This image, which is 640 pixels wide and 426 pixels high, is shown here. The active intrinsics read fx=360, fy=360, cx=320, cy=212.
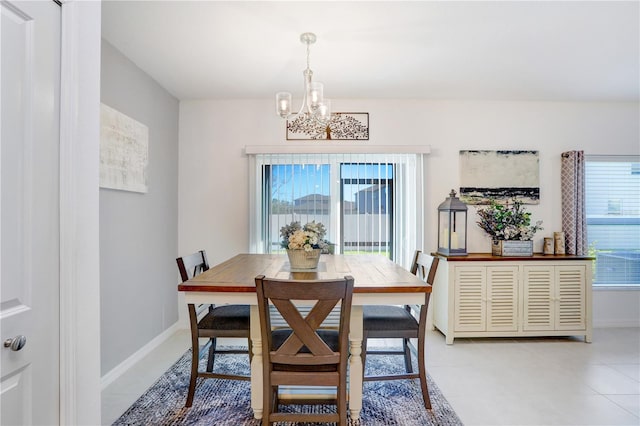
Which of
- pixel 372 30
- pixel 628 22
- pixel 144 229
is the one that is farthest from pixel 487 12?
pixel 144 229

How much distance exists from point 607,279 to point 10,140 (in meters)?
5.25

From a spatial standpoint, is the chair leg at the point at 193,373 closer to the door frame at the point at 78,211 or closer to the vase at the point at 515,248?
the door frame at the point at 78,211

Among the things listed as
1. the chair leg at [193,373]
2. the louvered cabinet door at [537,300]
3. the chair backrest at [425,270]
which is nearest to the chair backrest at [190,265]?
the chair leg at [193,373]

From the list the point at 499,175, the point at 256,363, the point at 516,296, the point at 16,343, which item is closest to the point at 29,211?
the point at 16,343

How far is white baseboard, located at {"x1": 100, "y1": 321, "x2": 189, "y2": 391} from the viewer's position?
8.40 feet

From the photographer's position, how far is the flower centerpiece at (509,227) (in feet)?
12.0

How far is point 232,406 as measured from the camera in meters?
2.29

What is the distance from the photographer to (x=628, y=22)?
2.33 m

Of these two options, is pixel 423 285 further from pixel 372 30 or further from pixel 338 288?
pixel 372 30

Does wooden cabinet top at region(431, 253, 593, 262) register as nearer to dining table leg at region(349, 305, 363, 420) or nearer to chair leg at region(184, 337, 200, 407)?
dining table leg at region(349, 305, 363, 420)

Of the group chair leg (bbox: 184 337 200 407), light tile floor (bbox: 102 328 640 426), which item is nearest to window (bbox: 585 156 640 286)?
light tile floor (bbox: 102 328 640 426)

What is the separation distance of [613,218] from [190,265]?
179 inches

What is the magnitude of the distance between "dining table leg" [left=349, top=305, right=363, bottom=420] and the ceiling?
72.2 inches

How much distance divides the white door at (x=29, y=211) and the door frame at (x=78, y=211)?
0.02 m
